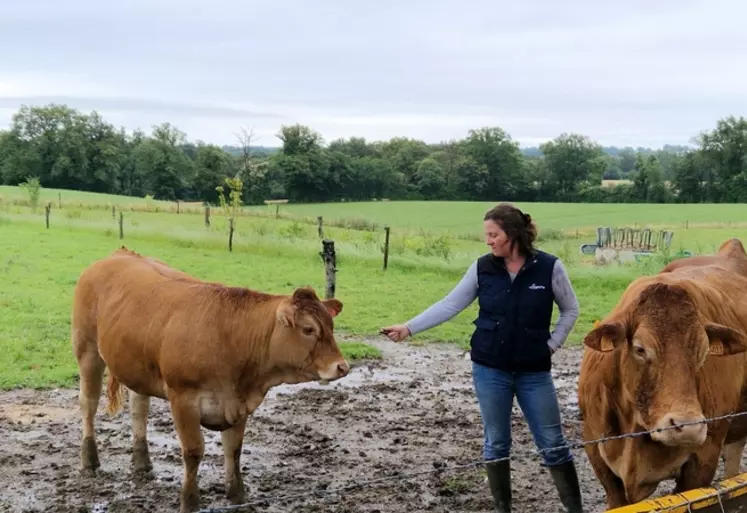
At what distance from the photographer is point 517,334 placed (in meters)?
4.78

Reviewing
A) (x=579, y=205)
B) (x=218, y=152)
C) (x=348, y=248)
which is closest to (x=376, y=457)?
(x=348, y=248)

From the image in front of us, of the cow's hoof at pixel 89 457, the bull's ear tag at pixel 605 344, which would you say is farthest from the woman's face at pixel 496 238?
the cow's hoof at pixel 89 457

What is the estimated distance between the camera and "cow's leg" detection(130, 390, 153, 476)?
625 cm

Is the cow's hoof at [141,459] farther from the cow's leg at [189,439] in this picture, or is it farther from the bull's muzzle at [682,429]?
the bull's muzzle at [682,429]

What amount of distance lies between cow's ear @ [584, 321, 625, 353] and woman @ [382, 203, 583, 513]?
94 cm

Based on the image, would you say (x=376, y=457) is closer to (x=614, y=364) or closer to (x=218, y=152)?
(x=614, y=364)

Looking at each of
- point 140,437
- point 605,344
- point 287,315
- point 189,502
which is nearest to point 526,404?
point 605,344

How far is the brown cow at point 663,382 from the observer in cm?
367

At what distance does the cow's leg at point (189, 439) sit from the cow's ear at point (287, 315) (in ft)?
2.78

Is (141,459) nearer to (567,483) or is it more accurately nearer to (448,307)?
(448,307)

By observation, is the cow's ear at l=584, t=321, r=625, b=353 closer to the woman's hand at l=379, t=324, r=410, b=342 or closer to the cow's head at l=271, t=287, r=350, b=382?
the woman's hand at l=379, t=324, r=410, b=342

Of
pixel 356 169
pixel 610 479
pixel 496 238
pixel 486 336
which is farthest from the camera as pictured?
pixel 356 169

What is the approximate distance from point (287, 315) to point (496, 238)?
1.52m

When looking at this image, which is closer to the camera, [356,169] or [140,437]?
[140,437]
